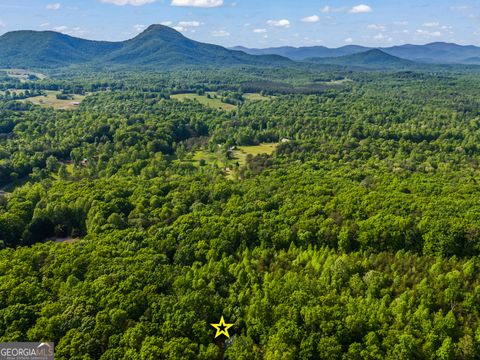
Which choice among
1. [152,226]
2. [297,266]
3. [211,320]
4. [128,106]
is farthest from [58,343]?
[128,106]

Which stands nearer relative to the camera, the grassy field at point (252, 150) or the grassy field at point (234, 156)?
the grassy field at point (234, 156)

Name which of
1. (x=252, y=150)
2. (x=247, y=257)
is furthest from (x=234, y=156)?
(x=247, y=257)

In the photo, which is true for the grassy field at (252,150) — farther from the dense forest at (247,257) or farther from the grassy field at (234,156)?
the dense forest at (247,257)

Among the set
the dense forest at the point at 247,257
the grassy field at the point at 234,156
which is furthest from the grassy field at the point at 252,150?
the dense forest at the point at 247,257

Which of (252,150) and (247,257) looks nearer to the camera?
(247,257)

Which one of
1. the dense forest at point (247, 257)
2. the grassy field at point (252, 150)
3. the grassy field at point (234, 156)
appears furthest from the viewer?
the grassy field at point (252, 150)

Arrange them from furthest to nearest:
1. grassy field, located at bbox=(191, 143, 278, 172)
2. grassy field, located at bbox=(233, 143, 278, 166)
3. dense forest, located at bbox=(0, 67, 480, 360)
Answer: grassy field, located at bbox=(233, 143, 278, 166) < grassy field, located at bbox=(191, 143, 278, 172) < dense forest, located at bbox=(0, 67, 480, 360)

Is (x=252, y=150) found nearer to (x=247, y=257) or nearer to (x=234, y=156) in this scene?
(x=234, y=156)

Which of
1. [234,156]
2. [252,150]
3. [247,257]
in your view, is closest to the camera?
[247,257]

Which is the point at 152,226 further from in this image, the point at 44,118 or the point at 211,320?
the point at 44,118

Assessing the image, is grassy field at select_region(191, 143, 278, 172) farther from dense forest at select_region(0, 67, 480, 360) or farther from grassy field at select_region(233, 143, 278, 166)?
dense forest at select_region(0, 67, 480, 360)

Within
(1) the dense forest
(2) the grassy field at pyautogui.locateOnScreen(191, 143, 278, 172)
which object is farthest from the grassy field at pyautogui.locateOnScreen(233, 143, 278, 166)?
(1) the dense forest
